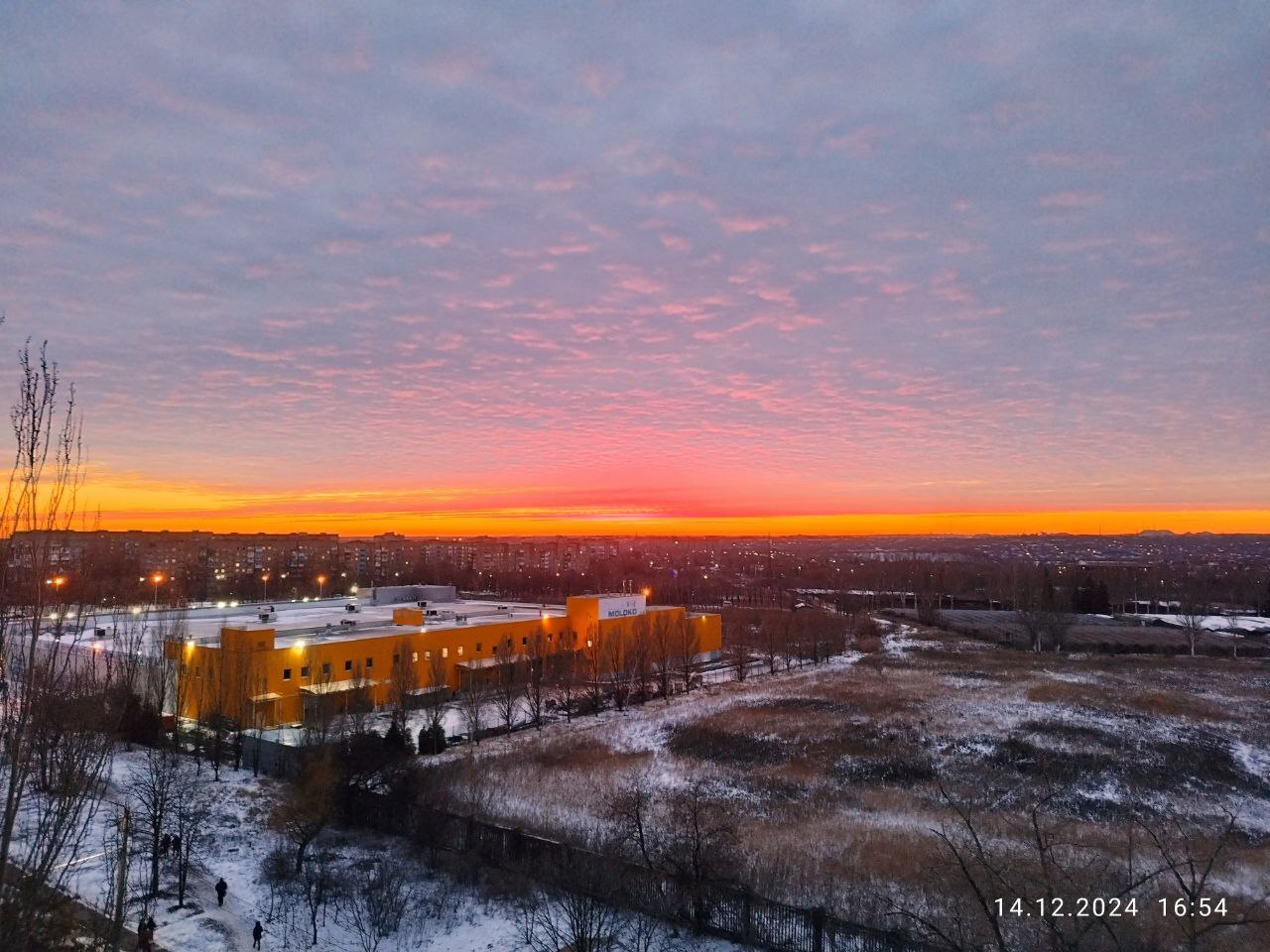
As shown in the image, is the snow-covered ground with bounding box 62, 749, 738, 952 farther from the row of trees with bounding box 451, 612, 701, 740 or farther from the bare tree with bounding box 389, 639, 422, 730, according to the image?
the row of trees with bounding box 451, 612, 701, 740

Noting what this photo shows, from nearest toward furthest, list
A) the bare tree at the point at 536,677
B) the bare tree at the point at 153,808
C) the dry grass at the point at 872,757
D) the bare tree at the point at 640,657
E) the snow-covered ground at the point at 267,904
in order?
the snow-covered ground at the point at 267,904
the bare tree at the point at 153,808
the dry grass at the point at 872,757
the bare tree at the point at 536,677
the bare tree at the point at 640,657

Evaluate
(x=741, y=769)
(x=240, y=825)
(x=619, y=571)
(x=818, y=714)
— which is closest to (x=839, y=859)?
(x=741, y=769)

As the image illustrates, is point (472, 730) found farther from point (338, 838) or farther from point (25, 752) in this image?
point (25, 752)

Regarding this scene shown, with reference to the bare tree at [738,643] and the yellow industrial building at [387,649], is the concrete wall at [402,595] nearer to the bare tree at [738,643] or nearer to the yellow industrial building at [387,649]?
the yellow industrial building at [387,649]

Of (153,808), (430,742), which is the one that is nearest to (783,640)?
(430,742)

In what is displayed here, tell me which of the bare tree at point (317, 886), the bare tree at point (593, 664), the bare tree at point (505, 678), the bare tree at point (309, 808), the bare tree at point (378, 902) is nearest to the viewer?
the bare tree at point (378, 902)

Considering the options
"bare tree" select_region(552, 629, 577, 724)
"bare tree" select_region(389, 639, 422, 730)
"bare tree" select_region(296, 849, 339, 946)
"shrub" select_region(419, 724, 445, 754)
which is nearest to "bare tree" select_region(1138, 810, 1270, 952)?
"bare tree" select_region(296, 849, 339, 946)
